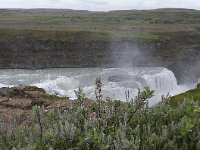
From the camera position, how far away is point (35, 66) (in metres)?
75.2

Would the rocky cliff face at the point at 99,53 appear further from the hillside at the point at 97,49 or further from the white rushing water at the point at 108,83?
the white rushing water at the point at 108,83

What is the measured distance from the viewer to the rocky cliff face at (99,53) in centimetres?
7562

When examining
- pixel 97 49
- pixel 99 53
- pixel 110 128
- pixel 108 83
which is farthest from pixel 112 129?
pixel 97 49

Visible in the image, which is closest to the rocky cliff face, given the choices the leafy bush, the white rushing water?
the white rushing water

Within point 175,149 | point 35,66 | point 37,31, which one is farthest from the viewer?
point 37,31

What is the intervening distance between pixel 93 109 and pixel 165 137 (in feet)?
5.78

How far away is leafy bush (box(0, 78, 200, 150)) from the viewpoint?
5.36 m

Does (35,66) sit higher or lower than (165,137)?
lower

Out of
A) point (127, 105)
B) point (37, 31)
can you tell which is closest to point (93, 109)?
point (127, 105)

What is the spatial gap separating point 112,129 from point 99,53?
7354 centimetres

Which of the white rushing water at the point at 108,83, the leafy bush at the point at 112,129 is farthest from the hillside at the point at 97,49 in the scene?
the leafy bush at the point at 112,129

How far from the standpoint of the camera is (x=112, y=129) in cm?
620

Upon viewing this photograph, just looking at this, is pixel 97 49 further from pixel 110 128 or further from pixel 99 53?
pixel 110 128

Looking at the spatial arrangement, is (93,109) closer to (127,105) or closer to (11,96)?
(127,105)
